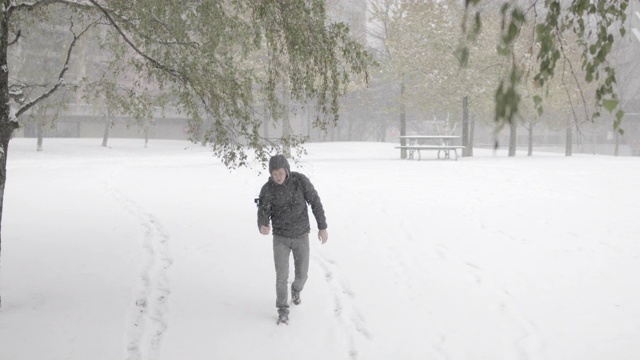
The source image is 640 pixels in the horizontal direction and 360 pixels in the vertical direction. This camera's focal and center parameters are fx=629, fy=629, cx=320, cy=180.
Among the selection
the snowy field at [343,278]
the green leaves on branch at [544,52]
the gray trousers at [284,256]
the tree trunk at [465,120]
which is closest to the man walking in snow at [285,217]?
the gray trousers at [284,256]

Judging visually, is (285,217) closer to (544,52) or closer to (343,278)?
(343,278)

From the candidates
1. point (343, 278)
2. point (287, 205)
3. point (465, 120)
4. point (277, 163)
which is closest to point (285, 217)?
point (287, 205)

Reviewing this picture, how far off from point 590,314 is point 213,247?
5.58 meters

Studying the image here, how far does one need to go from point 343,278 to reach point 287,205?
6.82ft

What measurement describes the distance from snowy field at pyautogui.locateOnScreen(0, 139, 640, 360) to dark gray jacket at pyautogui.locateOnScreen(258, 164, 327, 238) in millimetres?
982

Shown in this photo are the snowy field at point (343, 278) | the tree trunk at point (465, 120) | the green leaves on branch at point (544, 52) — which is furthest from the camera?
the tree trunk at point (465, 120)

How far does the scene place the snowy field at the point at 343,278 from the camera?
5875mm

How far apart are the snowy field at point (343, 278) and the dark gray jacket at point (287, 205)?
982 mm

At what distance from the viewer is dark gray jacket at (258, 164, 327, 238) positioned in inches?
249

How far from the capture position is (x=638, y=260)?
28.5 ft

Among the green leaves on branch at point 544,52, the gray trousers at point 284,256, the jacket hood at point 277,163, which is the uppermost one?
the green leaves on branch at point 544,52

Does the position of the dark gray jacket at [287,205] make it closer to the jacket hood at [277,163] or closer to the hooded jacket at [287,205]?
the hooded jacket at [287,205]

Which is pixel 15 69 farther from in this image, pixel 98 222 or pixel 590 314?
pixel 590 314

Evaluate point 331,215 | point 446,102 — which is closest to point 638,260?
point 331,215
